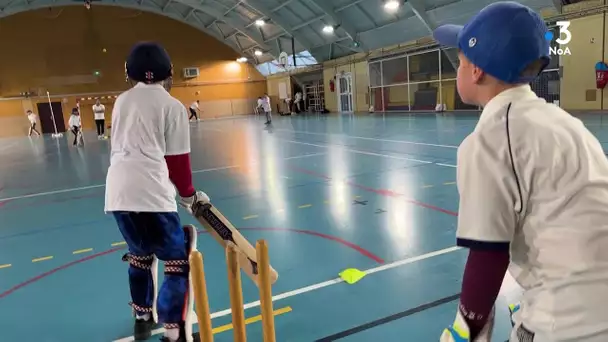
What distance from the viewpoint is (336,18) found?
27.8 m

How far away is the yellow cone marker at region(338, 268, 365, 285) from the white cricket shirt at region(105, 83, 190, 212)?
5.83ft

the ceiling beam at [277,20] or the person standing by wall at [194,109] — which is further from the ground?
the ceiling beam at [277,20]

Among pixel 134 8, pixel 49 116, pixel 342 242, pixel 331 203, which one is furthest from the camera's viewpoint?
pixel 134 8

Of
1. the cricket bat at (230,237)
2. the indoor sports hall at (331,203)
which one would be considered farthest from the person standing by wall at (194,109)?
the cricket bat at (230,237)

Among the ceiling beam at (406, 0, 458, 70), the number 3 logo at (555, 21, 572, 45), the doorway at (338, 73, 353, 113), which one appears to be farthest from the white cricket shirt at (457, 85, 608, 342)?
the doorway at (338, 73, 353, 113)

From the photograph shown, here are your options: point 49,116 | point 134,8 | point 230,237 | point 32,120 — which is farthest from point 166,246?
point 134,8

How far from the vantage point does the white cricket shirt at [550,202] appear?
115 cm

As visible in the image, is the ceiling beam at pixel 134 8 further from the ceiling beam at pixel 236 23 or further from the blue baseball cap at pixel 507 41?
the blue baseball cap at pixel 507 41

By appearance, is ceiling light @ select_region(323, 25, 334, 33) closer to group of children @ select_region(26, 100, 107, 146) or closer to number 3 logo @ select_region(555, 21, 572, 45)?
number 3 logo @ select_region(555, 21, 572, 45)

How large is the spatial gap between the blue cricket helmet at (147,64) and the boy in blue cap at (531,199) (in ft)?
6.78

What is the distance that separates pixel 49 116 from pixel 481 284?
4017cm

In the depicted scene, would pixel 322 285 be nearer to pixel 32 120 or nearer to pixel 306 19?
pixel 306 19

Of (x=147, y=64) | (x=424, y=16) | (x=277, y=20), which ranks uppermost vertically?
(x=277, y=20)

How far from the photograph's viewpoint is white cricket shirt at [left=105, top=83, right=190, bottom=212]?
8.96ft
